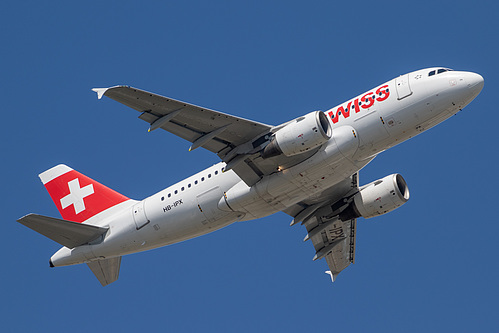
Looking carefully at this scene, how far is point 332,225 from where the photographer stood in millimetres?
50812

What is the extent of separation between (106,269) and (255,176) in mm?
12584

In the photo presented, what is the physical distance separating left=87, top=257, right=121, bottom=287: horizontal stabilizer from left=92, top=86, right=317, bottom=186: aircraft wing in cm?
1152

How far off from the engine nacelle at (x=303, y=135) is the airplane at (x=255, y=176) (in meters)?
0.05

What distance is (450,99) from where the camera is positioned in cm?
3909

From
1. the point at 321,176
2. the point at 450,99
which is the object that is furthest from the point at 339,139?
the point at 450,99

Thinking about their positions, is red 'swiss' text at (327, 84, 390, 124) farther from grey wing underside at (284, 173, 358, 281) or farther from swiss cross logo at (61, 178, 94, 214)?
swiss cross logo at (61, 178, 94, 214)

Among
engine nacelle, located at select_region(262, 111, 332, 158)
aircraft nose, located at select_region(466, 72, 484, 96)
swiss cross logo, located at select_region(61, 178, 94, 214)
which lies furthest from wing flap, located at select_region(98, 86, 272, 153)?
swiss cross logo, located at select_region(61, 178, 94, 214)

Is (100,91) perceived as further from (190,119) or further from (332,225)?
(332,225)

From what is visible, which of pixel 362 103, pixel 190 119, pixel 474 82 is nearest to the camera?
pixel 474 82

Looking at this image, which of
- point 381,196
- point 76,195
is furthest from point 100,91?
point 381,196

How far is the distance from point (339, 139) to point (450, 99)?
6095mm

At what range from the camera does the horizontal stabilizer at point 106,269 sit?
47.5 metres

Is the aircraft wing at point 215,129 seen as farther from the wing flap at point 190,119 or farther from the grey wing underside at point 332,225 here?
the grey wing underside at point 332,225

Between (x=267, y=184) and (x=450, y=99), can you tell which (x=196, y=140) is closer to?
(x=267, y=184)
